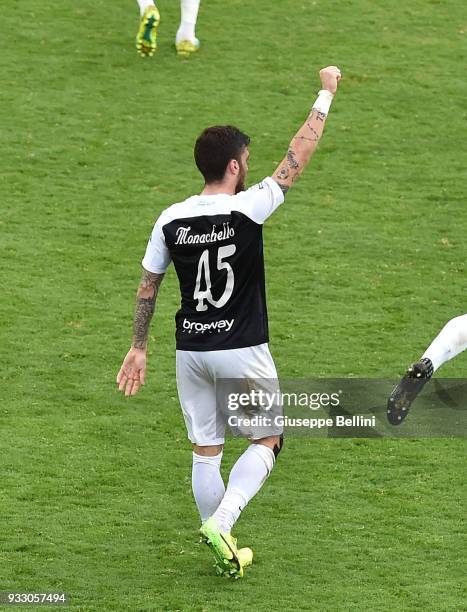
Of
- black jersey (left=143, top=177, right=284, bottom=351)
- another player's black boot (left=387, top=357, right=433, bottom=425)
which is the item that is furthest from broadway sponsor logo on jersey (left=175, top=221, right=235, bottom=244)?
another player's black boot (left=387, top=357, right=433, bottom=425)

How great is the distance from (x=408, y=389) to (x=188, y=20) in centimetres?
767

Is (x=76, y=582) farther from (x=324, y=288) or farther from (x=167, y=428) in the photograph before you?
(x=324, y=288)

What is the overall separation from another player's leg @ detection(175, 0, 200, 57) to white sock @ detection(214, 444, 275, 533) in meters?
8.15

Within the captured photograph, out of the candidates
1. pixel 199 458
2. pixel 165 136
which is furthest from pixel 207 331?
pixel 165 136

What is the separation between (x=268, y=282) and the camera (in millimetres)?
10391

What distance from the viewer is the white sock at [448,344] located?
7133 mm

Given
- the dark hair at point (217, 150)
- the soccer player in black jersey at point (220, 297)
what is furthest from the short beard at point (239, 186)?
the dark hair at point (217, 150)

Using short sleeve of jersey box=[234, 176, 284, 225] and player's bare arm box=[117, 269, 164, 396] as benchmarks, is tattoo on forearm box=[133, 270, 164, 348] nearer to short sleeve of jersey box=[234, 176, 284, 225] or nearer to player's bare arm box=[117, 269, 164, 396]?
player's bare arm box=[117, 269, 164, 396]

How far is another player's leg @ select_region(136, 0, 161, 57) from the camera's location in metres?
13.1

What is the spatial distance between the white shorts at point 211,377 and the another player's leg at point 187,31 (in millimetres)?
8008

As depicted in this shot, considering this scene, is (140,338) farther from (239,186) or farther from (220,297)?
(239,186)

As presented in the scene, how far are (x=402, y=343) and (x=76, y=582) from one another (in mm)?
3811

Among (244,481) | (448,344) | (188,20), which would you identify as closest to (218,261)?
(244,481)

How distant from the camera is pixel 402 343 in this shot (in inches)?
369
